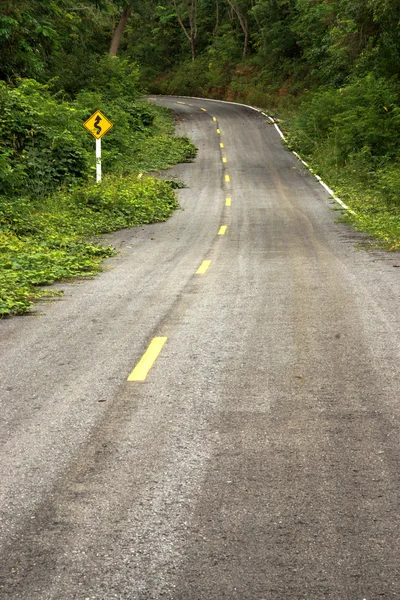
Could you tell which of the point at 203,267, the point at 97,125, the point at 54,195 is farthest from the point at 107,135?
the point at 203,267

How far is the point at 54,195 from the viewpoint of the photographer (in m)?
20.8

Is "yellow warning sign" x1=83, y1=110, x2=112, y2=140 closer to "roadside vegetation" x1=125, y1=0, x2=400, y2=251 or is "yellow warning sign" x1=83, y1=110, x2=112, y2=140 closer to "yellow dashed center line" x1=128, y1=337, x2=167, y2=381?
"roadside vegetation" x1=125, y1=0, x2=400, y2=251

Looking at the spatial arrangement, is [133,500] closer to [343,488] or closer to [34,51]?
[343,488]

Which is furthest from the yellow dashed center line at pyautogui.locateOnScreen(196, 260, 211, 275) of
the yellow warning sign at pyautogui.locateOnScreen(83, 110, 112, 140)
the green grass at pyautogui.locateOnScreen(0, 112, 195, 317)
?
the yellow warning sign at pyautogui.locateOnScreen(83, 110, 112, 140)

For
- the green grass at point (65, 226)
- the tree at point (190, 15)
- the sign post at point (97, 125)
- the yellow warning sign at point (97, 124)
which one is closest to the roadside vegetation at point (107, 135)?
the green grass at point (65, 226)

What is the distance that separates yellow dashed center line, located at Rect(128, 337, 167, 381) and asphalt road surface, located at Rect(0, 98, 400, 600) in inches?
1.1

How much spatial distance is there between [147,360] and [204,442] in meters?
2.15

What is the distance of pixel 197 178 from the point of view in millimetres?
30250

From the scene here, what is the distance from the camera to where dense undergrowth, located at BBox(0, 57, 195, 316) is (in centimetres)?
1259

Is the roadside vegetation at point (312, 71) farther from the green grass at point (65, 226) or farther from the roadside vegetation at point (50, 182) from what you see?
the roadside vegetation at point (50, 182)

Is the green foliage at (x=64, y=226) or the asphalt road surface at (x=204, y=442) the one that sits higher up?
the asphalt road surface at (x=204, y=442)

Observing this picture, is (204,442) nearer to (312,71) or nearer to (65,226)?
(65,226)

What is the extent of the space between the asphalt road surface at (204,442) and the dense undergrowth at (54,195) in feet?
5.31

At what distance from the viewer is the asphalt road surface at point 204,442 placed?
3420 mm
